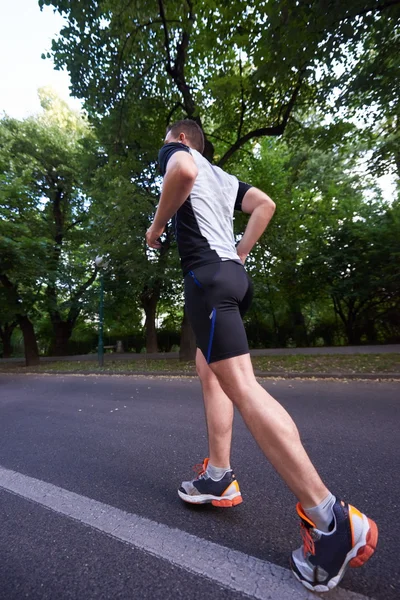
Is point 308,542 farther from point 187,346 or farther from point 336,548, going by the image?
point 187,346

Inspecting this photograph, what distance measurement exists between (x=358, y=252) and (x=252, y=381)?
48.6 feet

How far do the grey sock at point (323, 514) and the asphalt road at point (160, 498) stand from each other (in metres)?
0.21

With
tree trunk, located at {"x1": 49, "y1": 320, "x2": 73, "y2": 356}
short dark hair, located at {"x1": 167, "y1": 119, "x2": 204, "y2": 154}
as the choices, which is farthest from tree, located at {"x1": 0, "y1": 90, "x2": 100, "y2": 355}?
short dark hair, located at {"x1": 167, "y1": 119, "x2": 204, "y2": 154}

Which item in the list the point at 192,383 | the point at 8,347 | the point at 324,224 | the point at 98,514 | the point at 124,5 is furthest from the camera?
the point at 8,347

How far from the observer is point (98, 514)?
1.77 meters

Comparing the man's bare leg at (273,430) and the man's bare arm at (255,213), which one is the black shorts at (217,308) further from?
the man's bare arm at (255,213)

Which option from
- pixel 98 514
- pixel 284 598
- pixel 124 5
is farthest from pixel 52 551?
pixel 124 5

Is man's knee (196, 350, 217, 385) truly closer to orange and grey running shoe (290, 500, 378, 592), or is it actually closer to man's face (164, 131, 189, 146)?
orange and grey running shoe (290, 500, 378, 592)

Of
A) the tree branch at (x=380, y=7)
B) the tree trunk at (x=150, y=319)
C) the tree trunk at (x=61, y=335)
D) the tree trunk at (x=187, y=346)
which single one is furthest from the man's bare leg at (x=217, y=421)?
the tree trunk at (x=61, y=335)

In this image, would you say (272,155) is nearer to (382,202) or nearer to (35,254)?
(382,202)

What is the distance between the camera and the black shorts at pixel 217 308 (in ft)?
4.79

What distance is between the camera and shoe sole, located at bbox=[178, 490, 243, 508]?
5.64 feet

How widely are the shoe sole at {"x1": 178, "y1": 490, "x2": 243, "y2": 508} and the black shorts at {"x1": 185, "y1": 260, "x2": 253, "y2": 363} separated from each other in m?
0.75

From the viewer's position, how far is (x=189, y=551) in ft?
4.64
